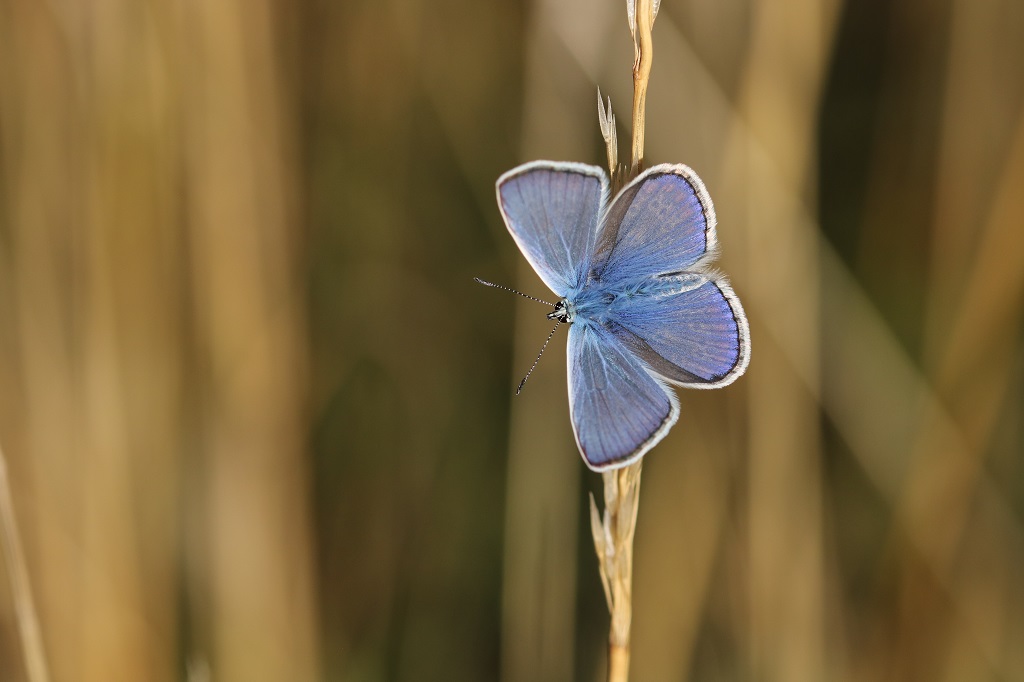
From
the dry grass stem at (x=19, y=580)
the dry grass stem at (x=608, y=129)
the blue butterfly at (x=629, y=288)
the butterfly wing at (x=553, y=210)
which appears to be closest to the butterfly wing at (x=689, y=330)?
the blue butterfly at (x=629, y=288)

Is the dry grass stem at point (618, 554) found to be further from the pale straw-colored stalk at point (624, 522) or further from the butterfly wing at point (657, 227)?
the butterfly wing at point (657, 227)

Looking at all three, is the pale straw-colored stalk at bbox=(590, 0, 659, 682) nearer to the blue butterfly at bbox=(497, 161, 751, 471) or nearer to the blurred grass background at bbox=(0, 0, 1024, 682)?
the blue butterfly at bbox=(497, 161, 751, 471)

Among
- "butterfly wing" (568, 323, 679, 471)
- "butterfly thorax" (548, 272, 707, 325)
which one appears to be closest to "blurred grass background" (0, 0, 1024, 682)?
"butterfly thorax" (548, 272, 707, 325)

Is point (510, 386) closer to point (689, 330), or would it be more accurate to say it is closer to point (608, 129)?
point (689, 330)

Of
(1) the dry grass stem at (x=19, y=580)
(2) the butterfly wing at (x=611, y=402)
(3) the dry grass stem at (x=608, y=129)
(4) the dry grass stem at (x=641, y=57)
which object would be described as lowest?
(1) the dry grass stem at (x=19, y=580)

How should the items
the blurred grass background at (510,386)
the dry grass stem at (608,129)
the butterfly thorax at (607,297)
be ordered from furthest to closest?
1. the blurred grass background at (510,386)
2. the butterfly thorax at (607,297)
3. the dry grass stem at (608,129)

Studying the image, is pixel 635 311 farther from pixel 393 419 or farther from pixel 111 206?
pixel 111 206
